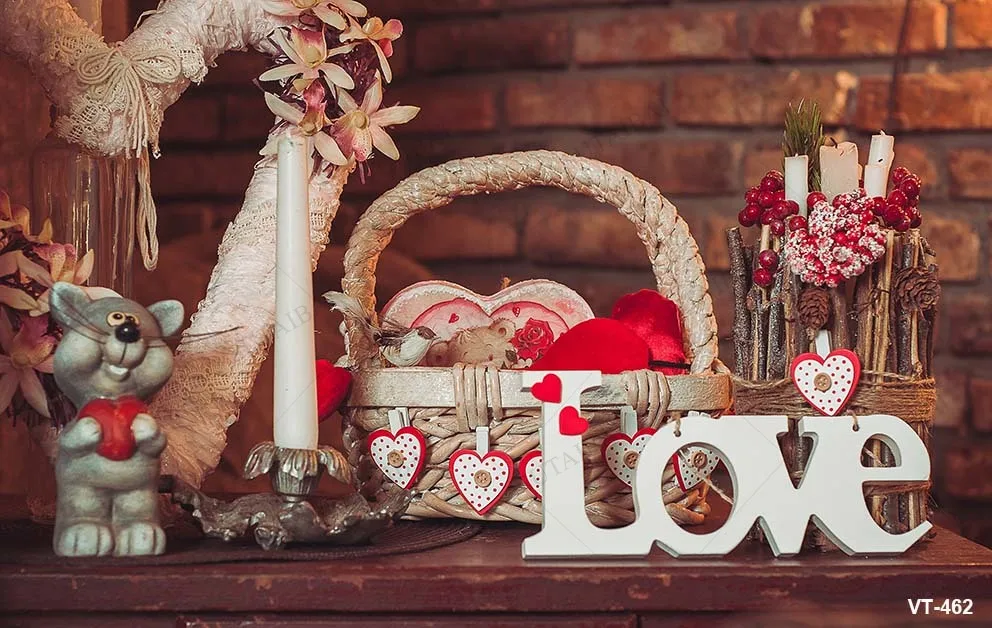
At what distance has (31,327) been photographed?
0.91 metres

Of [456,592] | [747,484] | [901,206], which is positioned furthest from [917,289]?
[456,592]

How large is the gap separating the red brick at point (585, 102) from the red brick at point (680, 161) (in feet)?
0.12

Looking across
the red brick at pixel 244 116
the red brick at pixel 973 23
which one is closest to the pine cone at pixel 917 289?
the red brick at pixel 973 23

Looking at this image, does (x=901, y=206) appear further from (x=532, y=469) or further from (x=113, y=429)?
(x=113, y=429)

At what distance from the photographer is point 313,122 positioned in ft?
3.17

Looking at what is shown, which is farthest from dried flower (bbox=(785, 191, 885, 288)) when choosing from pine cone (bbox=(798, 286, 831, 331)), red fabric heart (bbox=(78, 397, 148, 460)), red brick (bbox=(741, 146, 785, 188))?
red brick (bbox=(741, 146, 785, 188))

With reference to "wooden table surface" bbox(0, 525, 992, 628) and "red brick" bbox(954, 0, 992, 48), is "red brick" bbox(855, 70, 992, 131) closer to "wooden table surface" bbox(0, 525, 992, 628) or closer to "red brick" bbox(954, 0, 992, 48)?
"red brick" bbox(954, 0, 992, 48)

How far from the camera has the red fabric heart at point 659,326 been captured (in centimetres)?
104

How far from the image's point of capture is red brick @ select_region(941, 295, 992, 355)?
1.55m

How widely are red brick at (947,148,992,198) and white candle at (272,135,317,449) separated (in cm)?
106

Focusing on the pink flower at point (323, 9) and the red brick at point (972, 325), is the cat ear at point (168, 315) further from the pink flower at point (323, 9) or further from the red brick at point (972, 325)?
the red brick at point (972, 325)

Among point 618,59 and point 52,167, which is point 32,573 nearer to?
point 52,167

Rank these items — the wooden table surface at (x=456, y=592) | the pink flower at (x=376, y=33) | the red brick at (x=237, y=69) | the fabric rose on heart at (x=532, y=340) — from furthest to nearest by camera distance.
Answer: the red brick at (x=237, y=69)
the fabric rose on heart at (x=532, y=340)
the pink flower at (x=376, y=33)
the wooden table surface at (x=456, y=592)

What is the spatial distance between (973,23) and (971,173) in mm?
216
